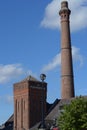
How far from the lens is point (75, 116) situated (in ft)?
194

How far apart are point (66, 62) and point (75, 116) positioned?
38248 mm

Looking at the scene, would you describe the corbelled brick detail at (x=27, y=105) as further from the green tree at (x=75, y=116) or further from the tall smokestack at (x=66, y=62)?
the green tree at (x=75, y=116)

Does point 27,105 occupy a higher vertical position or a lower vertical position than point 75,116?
higher

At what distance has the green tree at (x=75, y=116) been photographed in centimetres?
5818

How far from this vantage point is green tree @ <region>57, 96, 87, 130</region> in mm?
58184

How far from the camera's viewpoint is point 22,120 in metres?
98.3

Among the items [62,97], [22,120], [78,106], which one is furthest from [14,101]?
[78,106]

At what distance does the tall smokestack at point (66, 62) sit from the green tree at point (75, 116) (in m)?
34.5

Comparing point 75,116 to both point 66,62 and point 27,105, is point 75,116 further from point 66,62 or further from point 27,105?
point 27,105

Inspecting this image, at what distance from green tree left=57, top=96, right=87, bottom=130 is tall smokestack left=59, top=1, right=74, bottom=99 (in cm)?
3447

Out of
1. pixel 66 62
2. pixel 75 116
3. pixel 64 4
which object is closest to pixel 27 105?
pixel 66 62

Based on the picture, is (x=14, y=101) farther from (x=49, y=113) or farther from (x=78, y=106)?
(x=78, y=106)

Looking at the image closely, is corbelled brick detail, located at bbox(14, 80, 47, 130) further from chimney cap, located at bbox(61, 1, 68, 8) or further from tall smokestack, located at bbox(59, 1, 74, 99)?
chimney cap, located at bbox(61, 1, 68, 8)

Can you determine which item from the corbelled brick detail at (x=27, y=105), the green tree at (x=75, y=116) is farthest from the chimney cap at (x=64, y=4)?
the green tree at (x=75, y=116)
